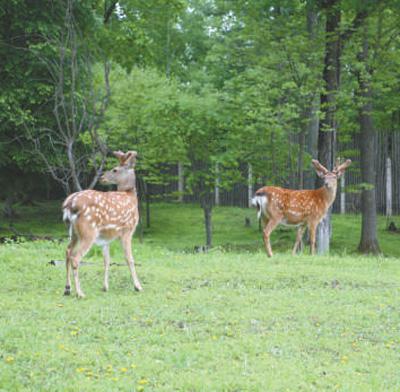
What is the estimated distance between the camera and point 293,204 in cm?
1263

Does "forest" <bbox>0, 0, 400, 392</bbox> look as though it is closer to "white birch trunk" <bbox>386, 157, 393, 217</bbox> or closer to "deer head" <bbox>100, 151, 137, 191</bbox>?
"deer head" <bbox>100, 151, 137, 191</bbox>

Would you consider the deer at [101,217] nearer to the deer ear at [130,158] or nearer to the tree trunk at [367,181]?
the deer ear at [130,158]

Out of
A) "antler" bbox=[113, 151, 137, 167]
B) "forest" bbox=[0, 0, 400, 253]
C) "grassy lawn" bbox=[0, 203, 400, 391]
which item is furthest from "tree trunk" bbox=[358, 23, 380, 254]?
"antler" bbox=[113, 151, 137, 167]

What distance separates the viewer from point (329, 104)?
14477 millimetres

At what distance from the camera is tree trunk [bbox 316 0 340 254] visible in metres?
14.6

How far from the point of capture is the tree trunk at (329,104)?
14641mm

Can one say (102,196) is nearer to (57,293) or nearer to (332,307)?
(57,293)

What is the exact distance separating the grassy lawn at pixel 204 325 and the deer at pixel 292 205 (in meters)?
0.98

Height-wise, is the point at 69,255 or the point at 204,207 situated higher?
the point at 204,207

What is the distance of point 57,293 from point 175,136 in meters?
9.62

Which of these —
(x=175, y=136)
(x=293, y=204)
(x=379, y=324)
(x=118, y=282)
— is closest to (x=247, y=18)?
(x=175, y=136)

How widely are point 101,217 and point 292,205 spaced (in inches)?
208

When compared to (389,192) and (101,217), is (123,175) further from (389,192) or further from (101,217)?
(389,192)

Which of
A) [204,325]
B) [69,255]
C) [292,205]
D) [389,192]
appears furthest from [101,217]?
[389,192]
